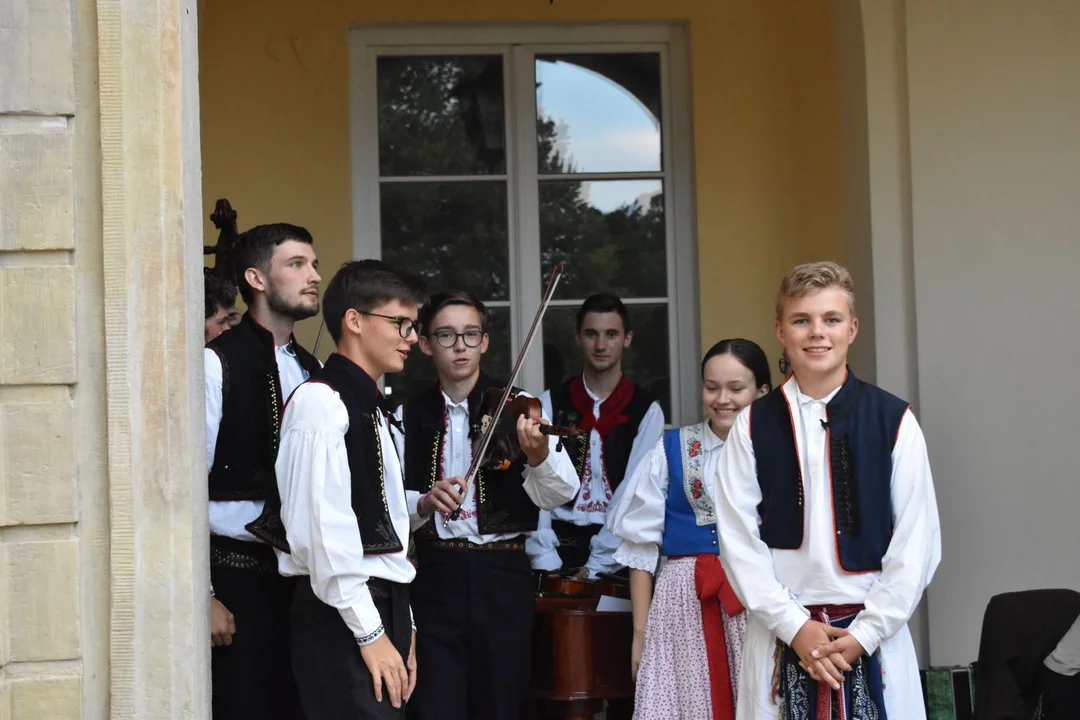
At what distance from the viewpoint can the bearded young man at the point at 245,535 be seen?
12.0ft

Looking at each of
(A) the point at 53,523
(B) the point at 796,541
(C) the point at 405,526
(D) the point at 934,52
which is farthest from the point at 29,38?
(D) the point at 934,52

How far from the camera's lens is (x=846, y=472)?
3.34 metres

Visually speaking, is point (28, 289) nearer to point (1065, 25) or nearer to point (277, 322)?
point (277, 322)

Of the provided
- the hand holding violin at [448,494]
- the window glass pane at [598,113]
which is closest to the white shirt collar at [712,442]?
the hand holding violin at [448,494]

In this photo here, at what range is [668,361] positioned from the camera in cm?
610

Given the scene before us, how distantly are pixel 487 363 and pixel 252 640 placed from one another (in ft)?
8.37

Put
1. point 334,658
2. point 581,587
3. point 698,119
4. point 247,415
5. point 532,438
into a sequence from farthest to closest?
1. point 698,119
2. point 581,587
3. point 532,438
4. point 247,415
5. point 334,658

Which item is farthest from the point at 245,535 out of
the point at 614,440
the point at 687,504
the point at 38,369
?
the point at 614,440

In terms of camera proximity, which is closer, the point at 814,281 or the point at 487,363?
the point at 814,281

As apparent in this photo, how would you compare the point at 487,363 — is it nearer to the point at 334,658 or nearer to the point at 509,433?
the point at 509,433

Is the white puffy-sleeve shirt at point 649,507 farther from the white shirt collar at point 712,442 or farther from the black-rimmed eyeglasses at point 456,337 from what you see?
the black-rimmed eyeglasses at point 456,337

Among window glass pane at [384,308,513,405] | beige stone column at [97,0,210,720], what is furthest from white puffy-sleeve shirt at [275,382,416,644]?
window glass pane at [384,308,513,405]

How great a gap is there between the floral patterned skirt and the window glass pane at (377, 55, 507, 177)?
8.50ft

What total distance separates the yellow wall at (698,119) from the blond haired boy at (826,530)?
2.50m
